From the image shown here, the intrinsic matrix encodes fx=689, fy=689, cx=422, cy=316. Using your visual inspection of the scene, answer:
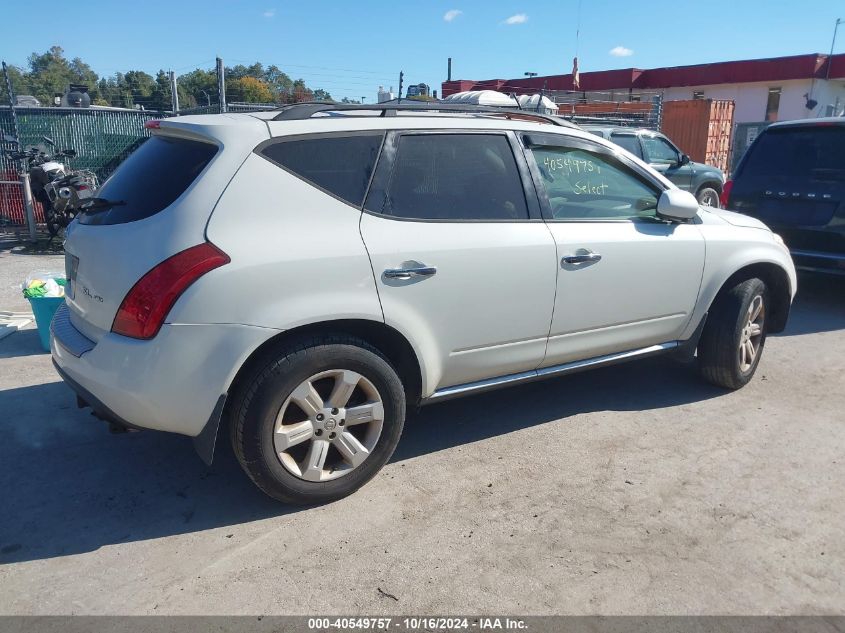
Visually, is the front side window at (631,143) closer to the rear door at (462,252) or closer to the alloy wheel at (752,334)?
the alloy wheel at (752,334)

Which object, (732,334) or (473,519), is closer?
(473,519)

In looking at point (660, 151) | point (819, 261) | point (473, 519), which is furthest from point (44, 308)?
point (660, 151)

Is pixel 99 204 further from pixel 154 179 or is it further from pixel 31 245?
pixel 31 245

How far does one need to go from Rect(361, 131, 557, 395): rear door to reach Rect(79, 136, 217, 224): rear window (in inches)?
32.1

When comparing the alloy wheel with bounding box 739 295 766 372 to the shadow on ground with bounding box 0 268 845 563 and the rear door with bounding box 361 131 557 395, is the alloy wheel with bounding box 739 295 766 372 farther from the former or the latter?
the rear door with bounding box 361 131 557 395

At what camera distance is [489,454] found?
3842 millimetres

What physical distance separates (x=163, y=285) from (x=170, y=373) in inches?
14.0

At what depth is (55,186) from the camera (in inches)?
375

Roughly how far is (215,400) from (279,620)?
91 cm

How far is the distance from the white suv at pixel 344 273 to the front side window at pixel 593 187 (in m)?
0.01

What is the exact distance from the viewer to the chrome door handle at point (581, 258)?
375 cm

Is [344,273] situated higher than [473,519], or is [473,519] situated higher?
[344,273]

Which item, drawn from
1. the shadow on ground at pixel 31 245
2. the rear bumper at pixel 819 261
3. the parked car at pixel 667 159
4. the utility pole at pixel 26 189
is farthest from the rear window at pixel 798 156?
the utility pole at pixel 26 189

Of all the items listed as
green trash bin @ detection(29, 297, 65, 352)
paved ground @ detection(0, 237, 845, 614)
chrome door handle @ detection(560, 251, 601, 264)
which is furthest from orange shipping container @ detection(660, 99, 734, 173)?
green trash bin @ detection(29, 297, 65, 352)
